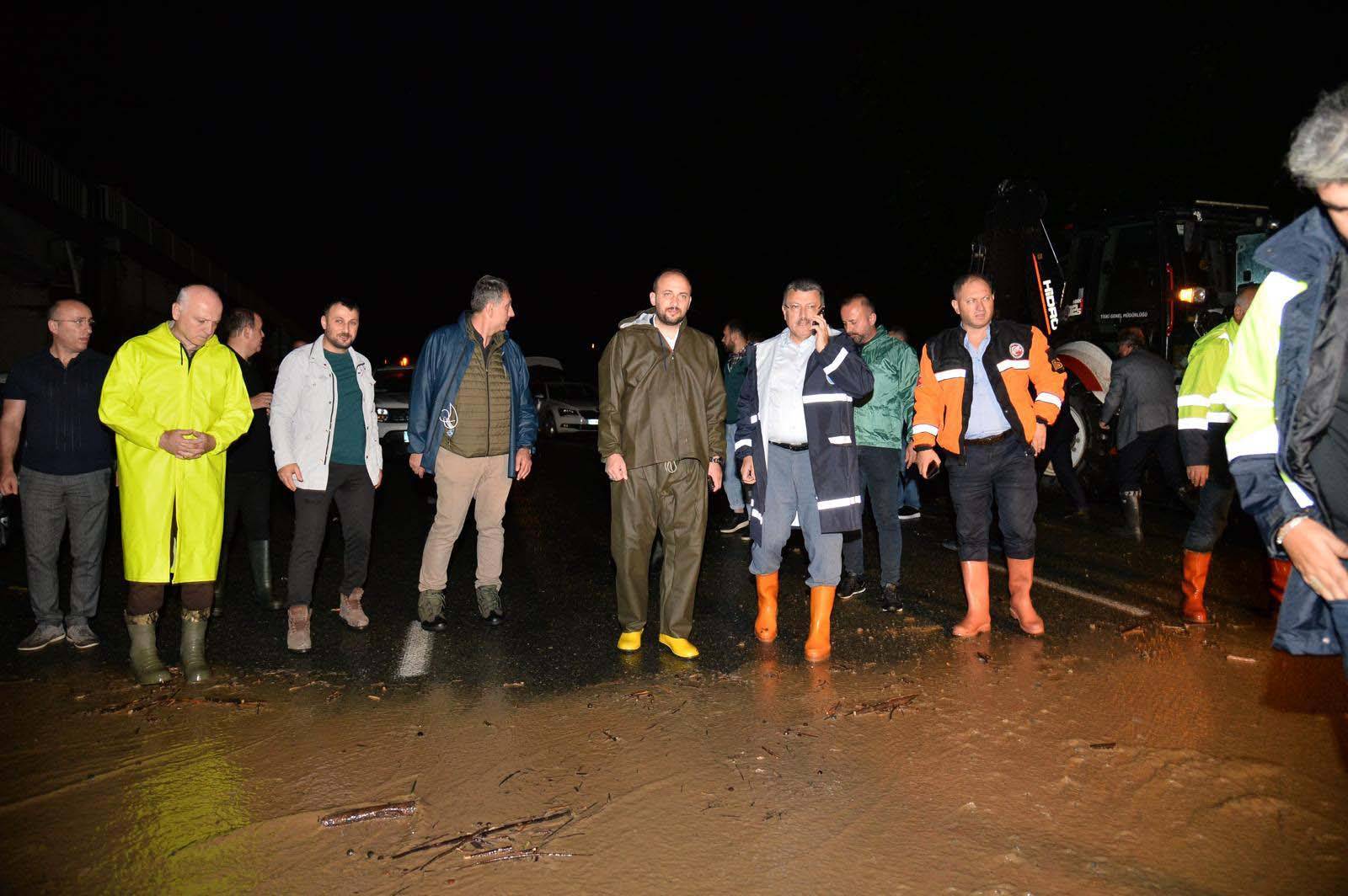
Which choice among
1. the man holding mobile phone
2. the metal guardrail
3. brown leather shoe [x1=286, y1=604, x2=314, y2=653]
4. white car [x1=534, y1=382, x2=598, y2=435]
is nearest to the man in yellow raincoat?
brown leather shoe [x1=286, y1=604, x2=314, y2=653]

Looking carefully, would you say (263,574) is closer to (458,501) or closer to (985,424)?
(458,501)

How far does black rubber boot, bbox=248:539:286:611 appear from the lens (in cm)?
668

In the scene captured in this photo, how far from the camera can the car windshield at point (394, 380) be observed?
18.1 metres

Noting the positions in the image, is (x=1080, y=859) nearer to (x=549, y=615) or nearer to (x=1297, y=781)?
(x=1297, y=781)

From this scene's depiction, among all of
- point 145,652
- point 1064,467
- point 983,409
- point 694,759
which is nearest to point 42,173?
point 145,652

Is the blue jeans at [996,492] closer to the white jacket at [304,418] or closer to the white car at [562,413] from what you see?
the white jacket at [304,418]

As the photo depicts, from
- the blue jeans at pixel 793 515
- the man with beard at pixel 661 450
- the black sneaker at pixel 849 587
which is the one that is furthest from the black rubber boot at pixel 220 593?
the black sneaker at pixel 849 587

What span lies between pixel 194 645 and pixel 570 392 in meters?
18.7

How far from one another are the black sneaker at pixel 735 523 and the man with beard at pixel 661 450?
3.94 meters

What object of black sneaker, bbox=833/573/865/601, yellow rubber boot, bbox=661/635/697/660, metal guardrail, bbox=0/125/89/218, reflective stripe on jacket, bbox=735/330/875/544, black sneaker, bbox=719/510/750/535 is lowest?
yellow rubber boot, bbox=661/635/697/660

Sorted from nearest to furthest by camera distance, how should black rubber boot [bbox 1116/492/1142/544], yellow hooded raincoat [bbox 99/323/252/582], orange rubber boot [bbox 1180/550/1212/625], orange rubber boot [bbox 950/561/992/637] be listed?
yellow hooded raincoat [bbox 99/323/252/582]
orange rubber boot [bbox 950/561/992/637]
orange rubber boot [bbox 1180/550/1212/625]
black rubber boot [bbox 1116/492/1142/544]

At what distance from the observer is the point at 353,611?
6180 mm

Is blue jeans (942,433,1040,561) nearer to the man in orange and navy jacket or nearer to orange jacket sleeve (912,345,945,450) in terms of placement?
the man in orange and navy jacket

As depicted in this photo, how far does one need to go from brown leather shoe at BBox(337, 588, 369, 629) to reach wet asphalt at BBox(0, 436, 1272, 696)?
6 centimetres
